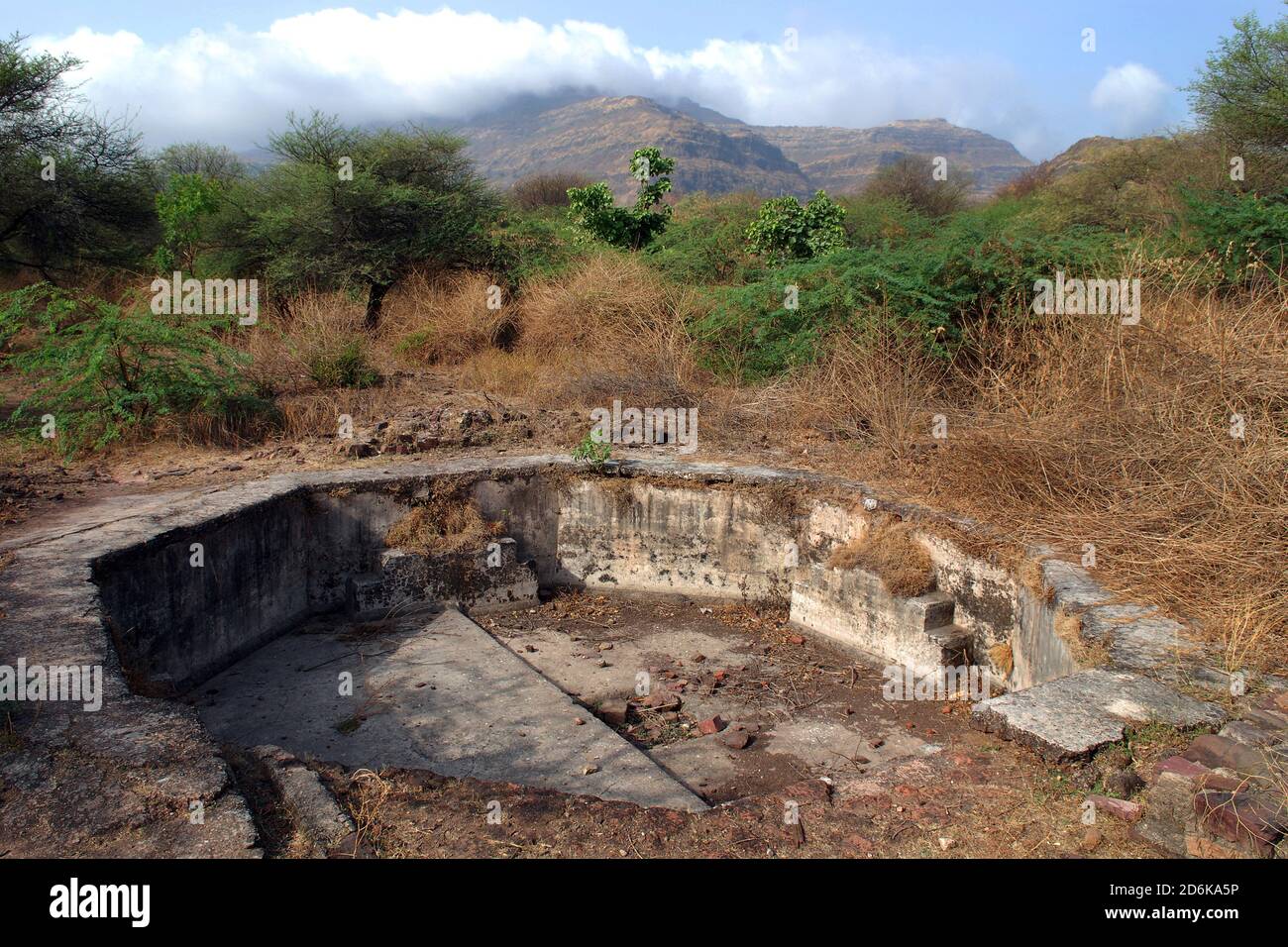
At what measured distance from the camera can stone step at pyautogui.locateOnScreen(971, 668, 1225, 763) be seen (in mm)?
3473

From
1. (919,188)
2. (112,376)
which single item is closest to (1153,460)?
(112,376)

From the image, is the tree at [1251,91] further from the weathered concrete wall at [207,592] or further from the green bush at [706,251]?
the weathered concrete wall at [207,592]

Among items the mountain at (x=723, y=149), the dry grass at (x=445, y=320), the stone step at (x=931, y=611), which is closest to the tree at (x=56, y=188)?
the dry grass at (x=445, y=320)

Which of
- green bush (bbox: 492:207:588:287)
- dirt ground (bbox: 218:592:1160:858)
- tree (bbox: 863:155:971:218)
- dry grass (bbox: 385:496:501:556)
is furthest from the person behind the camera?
tree (bbox: 863:155:971:218)

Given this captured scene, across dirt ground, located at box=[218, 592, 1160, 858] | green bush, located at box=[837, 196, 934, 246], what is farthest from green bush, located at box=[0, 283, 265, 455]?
green bush, located at box=[837, 196, 934, 246]

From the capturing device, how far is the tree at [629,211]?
15.9 metres

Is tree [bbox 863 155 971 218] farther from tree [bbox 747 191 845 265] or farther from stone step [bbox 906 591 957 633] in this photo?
stone step [bbox 906 591 957 633]

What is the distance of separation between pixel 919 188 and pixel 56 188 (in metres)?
22.2

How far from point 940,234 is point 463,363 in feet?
19.3

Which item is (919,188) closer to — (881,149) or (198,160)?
(198,160)

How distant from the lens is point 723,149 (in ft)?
287

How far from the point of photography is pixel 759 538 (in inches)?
285

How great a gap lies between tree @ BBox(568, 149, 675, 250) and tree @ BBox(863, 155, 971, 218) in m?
11.4
